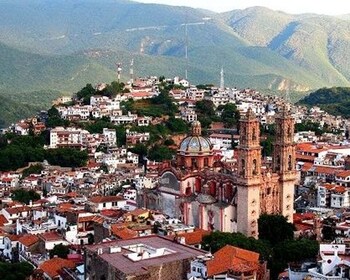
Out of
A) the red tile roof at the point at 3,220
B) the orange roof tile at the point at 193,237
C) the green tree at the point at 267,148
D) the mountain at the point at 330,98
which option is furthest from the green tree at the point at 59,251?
the mountain at the point at 330,98

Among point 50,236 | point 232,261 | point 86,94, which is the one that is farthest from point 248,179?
point 86,94

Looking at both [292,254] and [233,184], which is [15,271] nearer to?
[292,254]

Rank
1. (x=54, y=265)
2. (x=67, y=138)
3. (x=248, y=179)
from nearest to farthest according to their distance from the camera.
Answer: (x=54, y=265) → (x=248, y=179) → (x=67, y=138)

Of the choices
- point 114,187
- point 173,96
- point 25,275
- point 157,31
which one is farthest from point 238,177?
point 157,31

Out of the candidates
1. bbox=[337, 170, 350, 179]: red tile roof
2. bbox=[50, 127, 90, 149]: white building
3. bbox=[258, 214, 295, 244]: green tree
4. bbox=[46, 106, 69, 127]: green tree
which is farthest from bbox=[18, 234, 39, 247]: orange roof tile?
bbox=[46, 106, 69, 127]: green tree

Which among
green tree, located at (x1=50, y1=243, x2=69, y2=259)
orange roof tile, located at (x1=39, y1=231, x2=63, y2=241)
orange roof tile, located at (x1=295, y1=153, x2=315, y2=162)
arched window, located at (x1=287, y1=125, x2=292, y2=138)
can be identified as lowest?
green tree, located at (x1=50, y1=243, x2=69, y2=259)

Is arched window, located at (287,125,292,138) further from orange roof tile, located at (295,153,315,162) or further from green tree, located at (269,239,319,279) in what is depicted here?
orange roof tile, located at (295,153,315,162)
